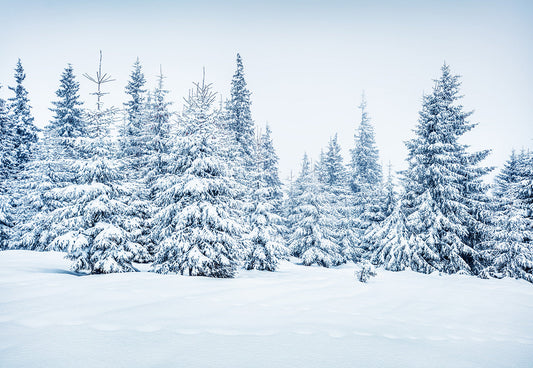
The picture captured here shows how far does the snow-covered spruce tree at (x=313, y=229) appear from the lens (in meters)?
26.5

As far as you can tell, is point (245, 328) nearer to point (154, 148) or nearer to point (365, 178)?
point (154, 148)

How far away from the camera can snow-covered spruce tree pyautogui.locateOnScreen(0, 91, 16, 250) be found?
78.5ft

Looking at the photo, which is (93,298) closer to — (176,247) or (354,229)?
(176,247)

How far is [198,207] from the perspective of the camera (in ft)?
41.7

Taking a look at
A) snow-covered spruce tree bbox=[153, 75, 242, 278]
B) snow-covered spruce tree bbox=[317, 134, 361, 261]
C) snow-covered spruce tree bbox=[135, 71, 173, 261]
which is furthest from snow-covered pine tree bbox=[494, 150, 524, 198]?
snow-covered spruce tree bbox=[135, 71, 173, 261]

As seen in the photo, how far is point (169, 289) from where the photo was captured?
7.86 meters

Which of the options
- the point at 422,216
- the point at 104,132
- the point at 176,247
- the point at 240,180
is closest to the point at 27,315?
the point at 176,247

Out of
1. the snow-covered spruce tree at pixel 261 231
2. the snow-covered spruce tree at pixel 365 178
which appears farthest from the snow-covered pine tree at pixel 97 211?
the snow-covered spruce tree at pixel 365 178

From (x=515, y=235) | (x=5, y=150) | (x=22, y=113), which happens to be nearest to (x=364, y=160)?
(x=515, y=235)

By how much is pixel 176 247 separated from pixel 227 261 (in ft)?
7.29

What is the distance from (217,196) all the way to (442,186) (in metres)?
14.9

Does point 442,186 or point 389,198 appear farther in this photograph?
point 389,198

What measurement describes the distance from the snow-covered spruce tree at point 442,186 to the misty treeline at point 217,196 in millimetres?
83

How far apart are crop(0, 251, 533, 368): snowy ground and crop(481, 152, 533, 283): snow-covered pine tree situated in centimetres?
1130
